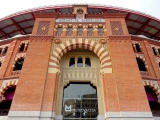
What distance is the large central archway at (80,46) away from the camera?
887 cm

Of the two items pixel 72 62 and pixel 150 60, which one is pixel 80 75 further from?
pixel 150 60

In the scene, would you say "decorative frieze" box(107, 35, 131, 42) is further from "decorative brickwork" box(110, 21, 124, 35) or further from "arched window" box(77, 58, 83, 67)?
"arched window" box(77, 58, 83, 67)

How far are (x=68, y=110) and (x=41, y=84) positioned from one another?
2.27m

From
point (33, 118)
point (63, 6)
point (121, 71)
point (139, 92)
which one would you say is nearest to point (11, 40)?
point (63, 6)

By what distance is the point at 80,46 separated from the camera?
32.5ft

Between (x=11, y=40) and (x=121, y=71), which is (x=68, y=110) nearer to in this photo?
(x=121, y=71)

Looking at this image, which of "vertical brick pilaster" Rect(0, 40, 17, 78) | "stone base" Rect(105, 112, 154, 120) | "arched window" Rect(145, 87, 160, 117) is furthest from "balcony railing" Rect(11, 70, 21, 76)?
"arched window" Rect(145, 87, 160, 117)

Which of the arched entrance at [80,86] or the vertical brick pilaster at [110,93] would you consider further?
the arched entrance at [80,86]

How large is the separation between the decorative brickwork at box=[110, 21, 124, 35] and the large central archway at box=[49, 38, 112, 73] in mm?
1801

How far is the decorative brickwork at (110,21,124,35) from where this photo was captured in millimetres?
10466

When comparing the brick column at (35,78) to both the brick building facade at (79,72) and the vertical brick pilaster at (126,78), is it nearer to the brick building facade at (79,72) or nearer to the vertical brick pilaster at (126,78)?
the brick building facade at (79,72)

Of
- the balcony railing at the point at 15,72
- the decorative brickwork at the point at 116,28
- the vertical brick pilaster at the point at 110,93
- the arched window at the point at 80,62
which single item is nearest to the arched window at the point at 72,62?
the arched window at the point at 80,62

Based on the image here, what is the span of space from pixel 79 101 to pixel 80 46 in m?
→ 3.72

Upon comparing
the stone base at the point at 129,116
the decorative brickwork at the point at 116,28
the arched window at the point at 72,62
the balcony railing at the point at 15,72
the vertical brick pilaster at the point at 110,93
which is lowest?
the stone base at the point at 129,116
